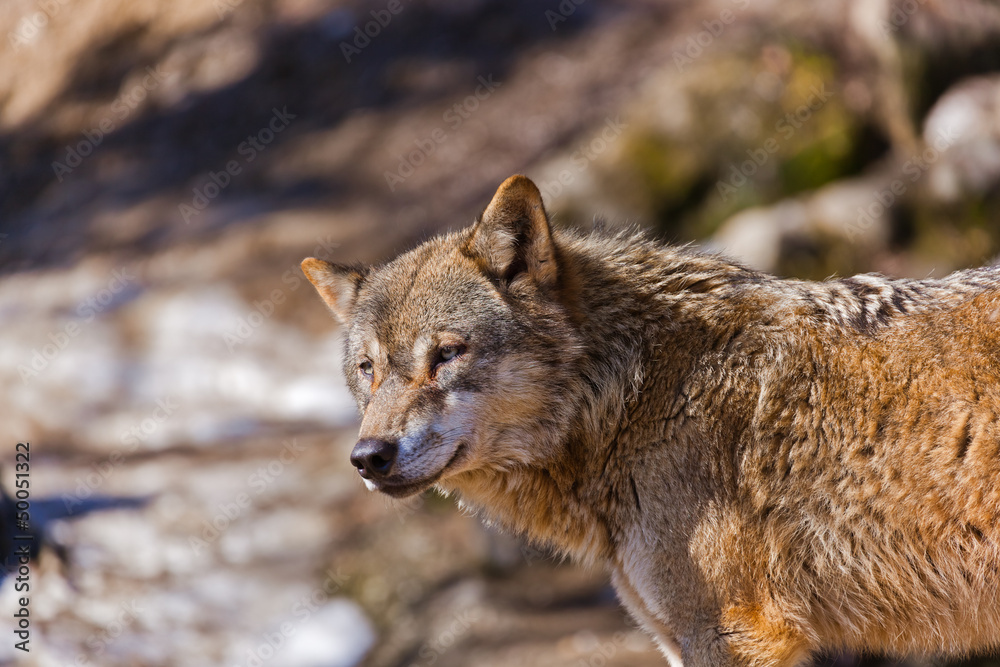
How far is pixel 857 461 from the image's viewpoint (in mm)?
3662

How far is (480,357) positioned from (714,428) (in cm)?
110

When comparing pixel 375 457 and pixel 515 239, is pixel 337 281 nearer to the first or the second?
pixel 515 239

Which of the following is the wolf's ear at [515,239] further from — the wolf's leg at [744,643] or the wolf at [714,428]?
the wolf's leg at [744,643]

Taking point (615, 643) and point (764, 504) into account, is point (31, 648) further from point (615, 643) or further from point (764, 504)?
point (764, 504)

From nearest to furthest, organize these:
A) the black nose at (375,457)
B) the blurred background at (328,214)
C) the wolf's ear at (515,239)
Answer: the black nose at (375,457) < the wolf's ear at (515,239) < the blurred background at (328,214)

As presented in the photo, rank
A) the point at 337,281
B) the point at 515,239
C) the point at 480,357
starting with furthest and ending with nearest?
the point at 337,281 → the point at 515,239 → the point at 480,357

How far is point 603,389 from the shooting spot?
4.07 meters

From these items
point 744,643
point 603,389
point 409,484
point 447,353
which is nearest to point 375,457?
point 409,484

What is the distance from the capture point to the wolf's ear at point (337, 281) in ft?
16.1

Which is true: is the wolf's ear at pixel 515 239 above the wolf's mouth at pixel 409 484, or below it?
above

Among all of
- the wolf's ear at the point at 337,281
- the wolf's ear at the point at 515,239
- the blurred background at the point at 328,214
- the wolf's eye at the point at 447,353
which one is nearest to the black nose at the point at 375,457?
the wolf's eye at the point at 447,353

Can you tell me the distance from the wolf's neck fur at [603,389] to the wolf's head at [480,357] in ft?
0.31

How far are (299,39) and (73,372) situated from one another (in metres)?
6.62

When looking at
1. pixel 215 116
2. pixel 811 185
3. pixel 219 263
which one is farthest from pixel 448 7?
pixel 811 185
